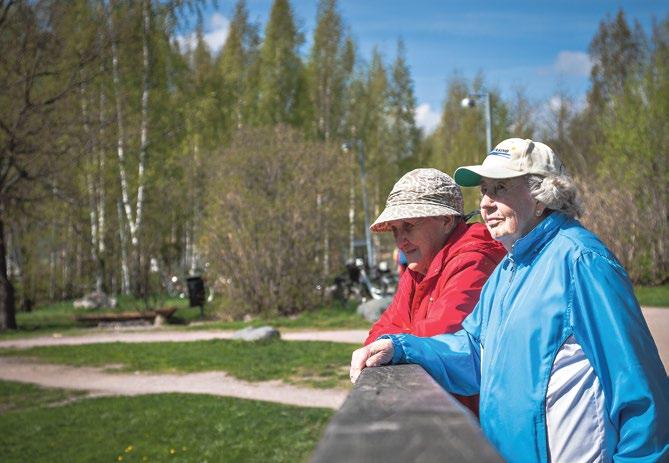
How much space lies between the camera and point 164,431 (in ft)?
25.5

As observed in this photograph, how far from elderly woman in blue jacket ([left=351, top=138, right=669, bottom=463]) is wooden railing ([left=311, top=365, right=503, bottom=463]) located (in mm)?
781

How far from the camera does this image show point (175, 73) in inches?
1524

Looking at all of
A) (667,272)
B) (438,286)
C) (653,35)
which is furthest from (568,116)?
(438,286)

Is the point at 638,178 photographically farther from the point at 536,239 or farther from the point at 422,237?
the point at 536,239

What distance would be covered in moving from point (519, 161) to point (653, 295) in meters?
19.9

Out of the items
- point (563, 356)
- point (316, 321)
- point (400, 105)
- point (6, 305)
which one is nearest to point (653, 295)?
point (316, 321)

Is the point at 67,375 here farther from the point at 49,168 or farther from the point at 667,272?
the point at 667,272

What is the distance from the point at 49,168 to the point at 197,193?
19722 millimetres

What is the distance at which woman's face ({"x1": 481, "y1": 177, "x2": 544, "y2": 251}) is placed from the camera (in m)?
2.35

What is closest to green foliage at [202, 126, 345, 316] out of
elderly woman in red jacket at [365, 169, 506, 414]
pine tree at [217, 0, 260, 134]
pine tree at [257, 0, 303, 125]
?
elderly woman in red jacket at [365, 169, 506, 414]

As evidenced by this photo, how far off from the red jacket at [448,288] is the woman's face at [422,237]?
5cm

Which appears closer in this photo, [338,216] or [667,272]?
[338,216]

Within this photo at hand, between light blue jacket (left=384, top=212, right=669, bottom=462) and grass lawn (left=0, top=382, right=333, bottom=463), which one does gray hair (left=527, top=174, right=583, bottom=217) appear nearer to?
→ light blue jacket (left=384, top=212, right=669, bottom=462)

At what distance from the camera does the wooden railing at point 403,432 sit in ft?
3.03
